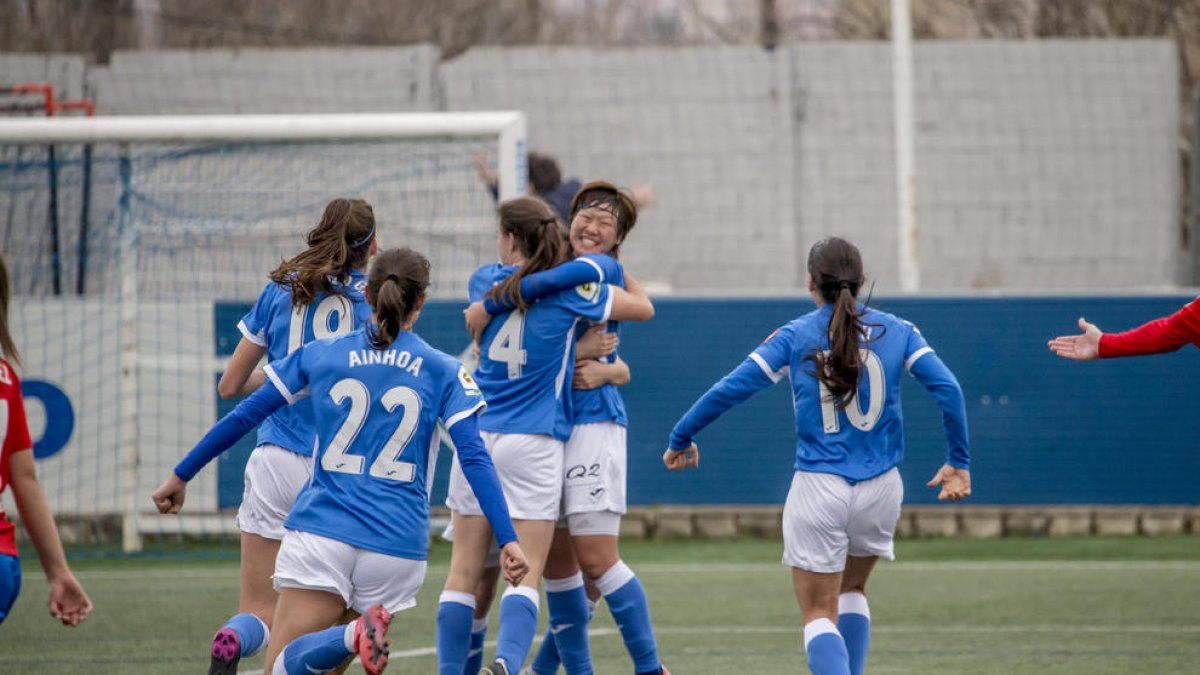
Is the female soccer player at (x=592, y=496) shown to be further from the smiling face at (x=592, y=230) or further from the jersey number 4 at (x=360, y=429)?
the jersey number 4 at (x=360, y=429)

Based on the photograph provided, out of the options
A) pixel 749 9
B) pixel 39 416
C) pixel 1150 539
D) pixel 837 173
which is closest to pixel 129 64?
pixel 39 416

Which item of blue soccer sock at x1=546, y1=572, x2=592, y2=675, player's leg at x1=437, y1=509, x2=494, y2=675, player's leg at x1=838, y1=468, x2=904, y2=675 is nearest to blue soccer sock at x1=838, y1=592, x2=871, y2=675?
player's leg at x1=838, y1=468, x2=904, y2=675

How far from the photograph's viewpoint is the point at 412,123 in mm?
10914

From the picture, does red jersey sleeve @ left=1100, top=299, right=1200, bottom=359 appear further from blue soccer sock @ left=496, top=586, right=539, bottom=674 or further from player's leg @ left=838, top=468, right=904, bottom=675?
blue soccer sock @ left=496, top=586, right=539, bottom=674

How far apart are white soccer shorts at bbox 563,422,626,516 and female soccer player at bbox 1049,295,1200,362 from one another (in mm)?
1750

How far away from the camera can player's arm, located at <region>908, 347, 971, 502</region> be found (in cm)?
575

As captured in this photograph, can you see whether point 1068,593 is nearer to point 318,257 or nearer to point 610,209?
point 610,209

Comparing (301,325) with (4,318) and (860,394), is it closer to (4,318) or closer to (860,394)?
(4,318)

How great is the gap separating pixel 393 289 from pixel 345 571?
0.86 metres

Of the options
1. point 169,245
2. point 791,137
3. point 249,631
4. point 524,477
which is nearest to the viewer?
point 249,631

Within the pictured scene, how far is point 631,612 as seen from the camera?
6238 millimetres

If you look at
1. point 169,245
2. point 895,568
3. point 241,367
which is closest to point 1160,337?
point 241,367

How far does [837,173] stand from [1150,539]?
17.1 ft

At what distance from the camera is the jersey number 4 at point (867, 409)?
570cm
